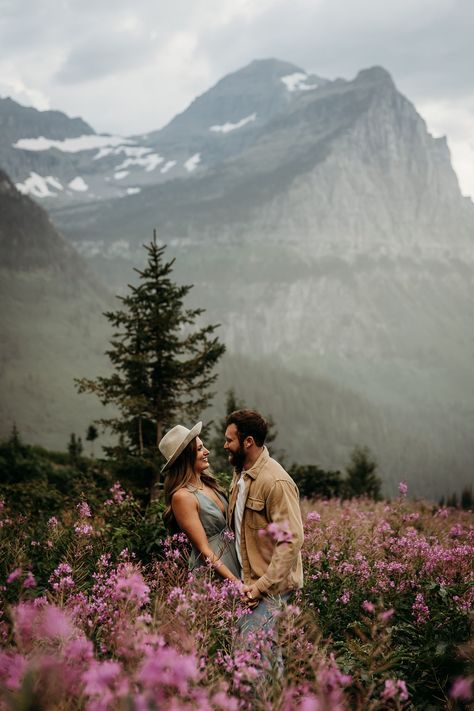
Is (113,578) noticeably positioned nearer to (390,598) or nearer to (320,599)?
(320,599)

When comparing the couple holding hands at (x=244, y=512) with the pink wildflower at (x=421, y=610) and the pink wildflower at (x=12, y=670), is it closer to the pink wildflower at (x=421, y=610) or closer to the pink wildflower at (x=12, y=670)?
the pink wildflower at (x=421, y=610)

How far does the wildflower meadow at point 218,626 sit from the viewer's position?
Answer: 2.29 meters

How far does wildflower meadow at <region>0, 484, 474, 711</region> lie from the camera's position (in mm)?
2291

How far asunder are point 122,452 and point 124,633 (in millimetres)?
19449

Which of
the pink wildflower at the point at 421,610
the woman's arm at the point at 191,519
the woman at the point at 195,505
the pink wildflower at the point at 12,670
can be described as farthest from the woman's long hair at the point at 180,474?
the pink wildflower at the point at 12,670

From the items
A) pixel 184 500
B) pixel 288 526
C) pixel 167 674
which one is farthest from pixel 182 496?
pixel 167 674

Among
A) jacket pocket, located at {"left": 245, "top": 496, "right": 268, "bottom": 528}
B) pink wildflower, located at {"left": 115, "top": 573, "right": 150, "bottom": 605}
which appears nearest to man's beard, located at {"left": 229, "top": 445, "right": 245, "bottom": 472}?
jacket pocket, located at {"left": 245, "top": 496, "right": 268, "bottom": 528}

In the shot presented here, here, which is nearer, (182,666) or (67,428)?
(182,666)

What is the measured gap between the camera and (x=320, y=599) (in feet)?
18.3

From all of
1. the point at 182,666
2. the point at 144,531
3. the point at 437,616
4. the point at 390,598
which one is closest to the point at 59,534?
the point at 144,531

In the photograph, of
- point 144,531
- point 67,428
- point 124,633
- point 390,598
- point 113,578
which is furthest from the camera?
point 67,428

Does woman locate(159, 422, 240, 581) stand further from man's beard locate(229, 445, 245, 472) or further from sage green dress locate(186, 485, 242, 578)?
man's beard locate(229, 445, 245, 472)

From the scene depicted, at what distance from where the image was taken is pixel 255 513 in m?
4.56

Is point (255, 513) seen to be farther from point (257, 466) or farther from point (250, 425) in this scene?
point (250, 425)
